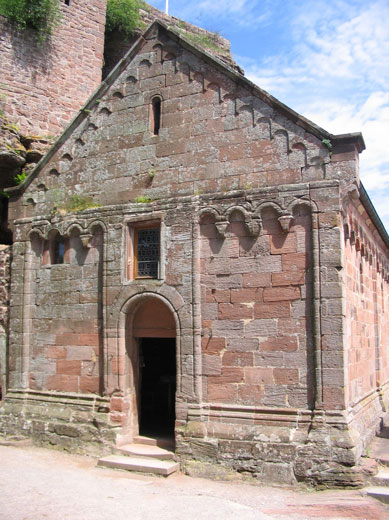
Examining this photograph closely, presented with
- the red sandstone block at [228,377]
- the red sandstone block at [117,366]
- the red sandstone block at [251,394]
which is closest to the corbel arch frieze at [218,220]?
the red sandstone block at [228,377]

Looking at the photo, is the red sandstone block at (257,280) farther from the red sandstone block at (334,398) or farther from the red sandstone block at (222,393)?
the red sandstone block at (334,398)

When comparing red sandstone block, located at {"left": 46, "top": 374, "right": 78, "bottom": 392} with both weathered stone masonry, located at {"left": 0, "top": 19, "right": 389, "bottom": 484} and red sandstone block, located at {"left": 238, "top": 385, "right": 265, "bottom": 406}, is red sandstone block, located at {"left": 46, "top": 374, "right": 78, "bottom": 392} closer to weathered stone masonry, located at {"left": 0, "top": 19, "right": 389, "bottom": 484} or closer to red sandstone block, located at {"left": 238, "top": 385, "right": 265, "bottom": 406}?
weathered stone masonry, located at {"left": 0, "top": 19, "right": 389, "bottom": 484}

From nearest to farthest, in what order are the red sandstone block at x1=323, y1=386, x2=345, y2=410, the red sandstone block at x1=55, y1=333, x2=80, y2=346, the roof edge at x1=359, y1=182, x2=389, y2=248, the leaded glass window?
1. the red sandstone block at x1=323, y1=386, x2=345, y2=410
2. the roof edge at x1=359, y1=182, x2=389, y2=248
3. the leaded glass window
4. the red sandstone block at x1=55, y1=333, x2=80, y2=346

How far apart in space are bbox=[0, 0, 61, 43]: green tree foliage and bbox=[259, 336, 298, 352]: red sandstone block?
47.7ft

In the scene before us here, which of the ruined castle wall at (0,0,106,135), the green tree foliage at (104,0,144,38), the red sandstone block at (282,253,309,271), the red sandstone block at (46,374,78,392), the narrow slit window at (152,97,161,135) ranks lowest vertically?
the red sandstone block at (46,374,78,392)

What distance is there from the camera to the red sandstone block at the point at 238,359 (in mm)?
9492

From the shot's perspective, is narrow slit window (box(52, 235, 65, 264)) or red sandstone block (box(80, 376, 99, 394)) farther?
narrow slit window (box(52, 235, 65, 264))

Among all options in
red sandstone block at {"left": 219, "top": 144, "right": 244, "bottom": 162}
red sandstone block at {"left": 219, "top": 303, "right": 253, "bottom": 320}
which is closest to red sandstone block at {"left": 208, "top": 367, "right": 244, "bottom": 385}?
red sandstone block at {"left": 219, "top": 303, "right": 253, "bottom": 320}

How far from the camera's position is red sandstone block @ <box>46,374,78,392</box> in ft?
37.2

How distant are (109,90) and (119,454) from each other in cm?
781

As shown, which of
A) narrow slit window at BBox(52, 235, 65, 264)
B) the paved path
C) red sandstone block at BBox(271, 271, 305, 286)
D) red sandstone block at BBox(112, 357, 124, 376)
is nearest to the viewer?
the paved path

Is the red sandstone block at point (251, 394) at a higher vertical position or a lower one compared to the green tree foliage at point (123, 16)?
lower

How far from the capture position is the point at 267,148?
9789 millimetres

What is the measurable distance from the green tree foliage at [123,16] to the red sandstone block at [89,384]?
15.8 metres
